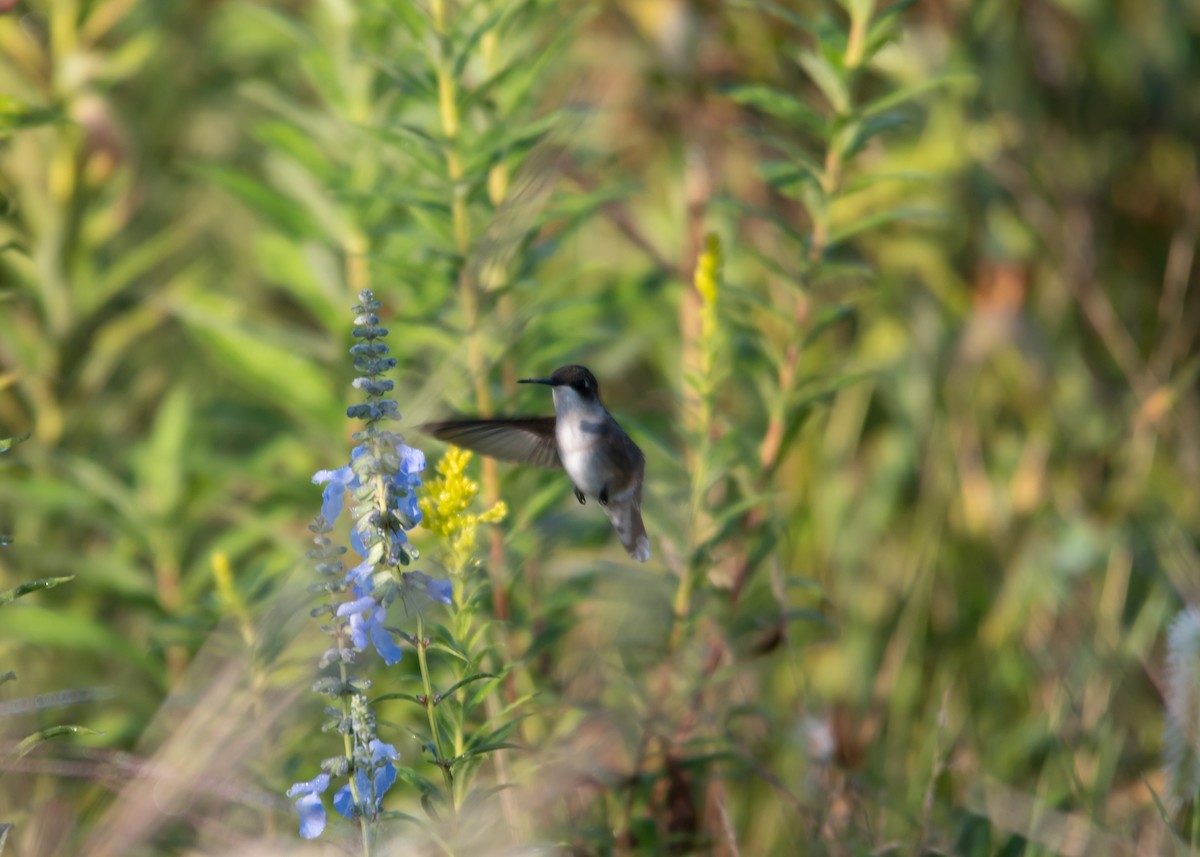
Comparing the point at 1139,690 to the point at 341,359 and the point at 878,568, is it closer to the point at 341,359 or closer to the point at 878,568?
the point at 878,568

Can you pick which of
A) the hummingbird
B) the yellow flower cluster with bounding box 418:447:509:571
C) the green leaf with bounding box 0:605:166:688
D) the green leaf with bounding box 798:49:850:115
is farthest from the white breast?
the green leaf with bounding box 0:605:166:688

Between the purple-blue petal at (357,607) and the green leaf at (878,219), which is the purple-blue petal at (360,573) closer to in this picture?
the purple-blue petal at (357,607)

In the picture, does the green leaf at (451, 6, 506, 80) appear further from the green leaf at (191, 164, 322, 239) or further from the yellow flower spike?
the yellow flower spike

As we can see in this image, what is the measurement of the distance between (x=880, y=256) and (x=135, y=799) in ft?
11.0

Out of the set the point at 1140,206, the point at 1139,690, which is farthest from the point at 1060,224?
the point at 1139,690

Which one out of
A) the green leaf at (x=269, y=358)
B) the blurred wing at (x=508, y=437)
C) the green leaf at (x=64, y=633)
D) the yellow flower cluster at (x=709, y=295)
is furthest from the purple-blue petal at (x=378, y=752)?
the green leaf at (x=269, y=358)

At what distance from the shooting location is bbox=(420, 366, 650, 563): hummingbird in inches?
92.2

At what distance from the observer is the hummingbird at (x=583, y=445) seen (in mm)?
2342

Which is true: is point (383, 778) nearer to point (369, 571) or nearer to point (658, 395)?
point (369, 571)

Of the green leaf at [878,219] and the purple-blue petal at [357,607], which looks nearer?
the purple-blue petal at [357,607]

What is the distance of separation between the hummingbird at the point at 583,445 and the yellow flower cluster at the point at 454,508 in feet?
1.53

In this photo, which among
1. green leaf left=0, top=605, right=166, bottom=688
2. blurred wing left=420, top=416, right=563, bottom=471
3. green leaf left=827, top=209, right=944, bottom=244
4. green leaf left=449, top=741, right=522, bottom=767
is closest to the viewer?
green leaf left=449, top=741, right=522, bottom=767

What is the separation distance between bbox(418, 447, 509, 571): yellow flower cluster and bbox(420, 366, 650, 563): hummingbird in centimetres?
47

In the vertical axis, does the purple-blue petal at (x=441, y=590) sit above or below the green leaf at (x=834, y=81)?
below
